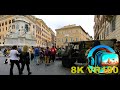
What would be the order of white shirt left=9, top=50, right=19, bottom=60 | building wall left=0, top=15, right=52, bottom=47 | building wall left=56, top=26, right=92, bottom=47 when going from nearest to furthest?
white shirt left=9, top=50, right=19, bottom=60, building wall left=0, top=15, right=52, bottom=47, building wall left=56, top=26, right=92, bottom=47

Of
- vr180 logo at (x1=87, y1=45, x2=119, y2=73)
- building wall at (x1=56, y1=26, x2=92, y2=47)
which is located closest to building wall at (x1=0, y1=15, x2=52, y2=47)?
building wall at (x1=56, y1=26, x2=92, y2=47)

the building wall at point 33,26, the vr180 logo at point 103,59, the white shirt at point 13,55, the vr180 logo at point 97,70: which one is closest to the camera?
the vr180 logo at point 97,70

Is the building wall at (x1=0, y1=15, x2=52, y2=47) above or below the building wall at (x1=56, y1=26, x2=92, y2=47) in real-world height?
above

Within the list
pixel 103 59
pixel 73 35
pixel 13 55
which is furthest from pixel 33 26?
pixel 103 59

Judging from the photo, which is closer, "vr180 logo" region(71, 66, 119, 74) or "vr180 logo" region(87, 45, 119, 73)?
"vr180 logo" region(71, 66, 119, 74)

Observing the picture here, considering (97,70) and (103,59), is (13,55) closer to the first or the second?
(97,70)

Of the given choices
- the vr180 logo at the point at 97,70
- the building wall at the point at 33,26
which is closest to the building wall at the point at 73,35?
the building wall at the point at 33,26

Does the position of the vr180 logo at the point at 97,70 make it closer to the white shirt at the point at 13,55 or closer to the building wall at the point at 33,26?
the white shirt at the point at 13,55

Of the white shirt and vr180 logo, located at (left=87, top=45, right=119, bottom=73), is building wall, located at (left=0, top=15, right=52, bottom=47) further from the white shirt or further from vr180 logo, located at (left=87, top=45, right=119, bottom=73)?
vr180 logo, located at (left=87, top=45, right=119, bottom=73)
